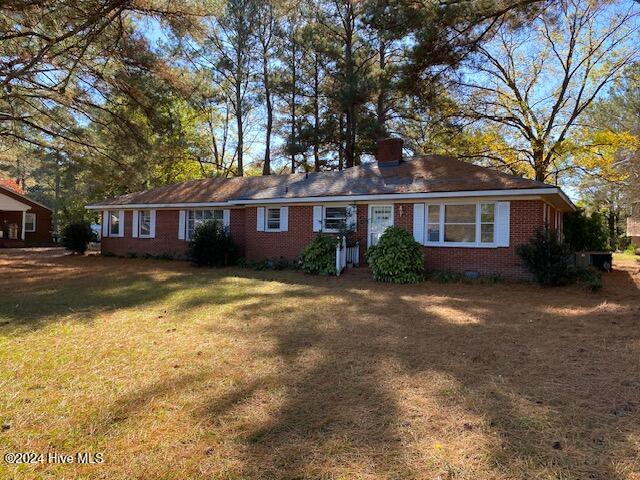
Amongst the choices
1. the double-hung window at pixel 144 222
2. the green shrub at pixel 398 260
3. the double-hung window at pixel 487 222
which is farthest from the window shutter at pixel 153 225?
the double-hung window at pixel 487 222

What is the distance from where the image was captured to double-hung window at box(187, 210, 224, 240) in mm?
17359

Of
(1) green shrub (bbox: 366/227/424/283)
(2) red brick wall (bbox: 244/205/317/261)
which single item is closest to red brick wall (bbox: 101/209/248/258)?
(2) red brick wall (bbox: 244/205/317/261)

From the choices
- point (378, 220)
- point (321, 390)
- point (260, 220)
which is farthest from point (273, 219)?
point (321, 390)

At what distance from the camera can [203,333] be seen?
5.77 metres

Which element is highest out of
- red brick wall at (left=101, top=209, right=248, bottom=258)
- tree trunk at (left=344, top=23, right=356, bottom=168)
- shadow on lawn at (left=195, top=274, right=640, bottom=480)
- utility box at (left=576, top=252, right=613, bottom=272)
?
tree trunk at (left=344, top=23, right=356, bottom=168)

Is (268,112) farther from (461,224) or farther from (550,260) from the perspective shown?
(550,260)

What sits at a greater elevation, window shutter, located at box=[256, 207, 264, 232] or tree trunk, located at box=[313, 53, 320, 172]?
tree trunk, located at box=[313, 53, 320, 172]

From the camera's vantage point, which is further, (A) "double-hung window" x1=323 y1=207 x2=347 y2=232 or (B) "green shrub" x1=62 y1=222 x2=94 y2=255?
(B) "green shrub" x1=62 y1=222 x2=94 y2=255

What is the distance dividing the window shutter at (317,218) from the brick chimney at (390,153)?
11.8ft

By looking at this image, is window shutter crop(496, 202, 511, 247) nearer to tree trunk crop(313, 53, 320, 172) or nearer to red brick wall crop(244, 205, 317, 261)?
red brick wall crop(244, 205, 317, 261)

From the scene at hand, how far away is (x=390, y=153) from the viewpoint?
1605cm

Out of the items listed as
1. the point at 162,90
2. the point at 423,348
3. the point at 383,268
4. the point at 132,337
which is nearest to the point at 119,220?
the point at 162,90

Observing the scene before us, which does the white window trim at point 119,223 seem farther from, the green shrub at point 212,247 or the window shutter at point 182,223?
the green shrub at point 212,247

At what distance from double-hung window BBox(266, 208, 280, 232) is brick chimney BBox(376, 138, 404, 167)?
4481 mm
